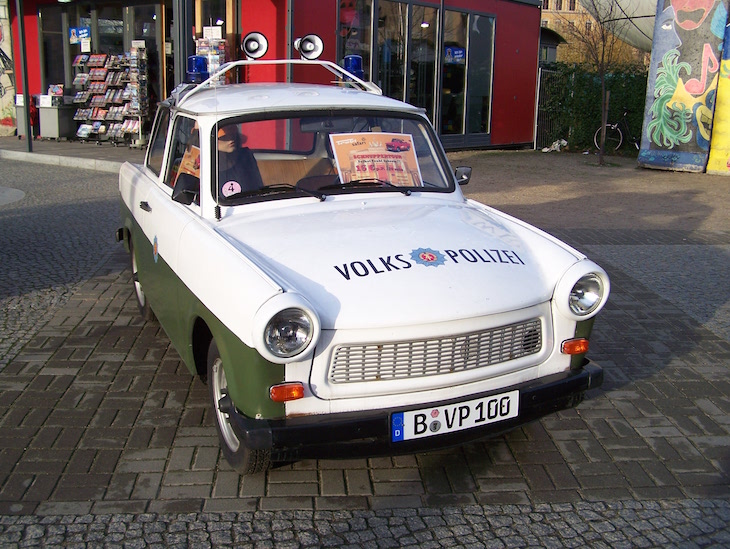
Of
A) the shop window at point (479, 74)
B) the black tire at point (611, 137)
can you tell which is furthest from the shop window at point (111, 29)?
the black tire at point (611, 137)

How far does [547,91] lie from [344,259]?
18333 mm

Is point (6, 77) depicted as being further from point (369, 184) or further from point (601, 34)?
point (369, 184)

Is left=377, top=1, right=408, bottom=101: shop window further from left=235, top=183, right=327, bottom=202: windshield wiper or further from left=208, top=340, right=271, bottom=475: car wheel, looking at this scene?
left=208, top=340, right=271, bottom=475: car wheel

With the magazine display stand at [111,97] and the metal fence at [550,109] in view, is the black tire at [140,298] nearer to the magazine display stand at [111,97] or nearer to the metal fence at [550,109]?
the magazine display stand at [111,97]

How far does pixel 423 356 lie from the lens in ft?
10.6

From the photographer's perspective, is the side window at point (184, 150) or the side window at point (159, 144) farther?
the side window at point (159, 144)

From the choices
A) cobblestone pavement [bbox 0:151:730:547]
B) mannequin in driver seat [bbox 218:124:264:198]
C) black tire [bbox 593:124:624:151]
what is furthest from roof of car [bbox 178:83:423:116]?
black tire [bbox 593:124:624:151]

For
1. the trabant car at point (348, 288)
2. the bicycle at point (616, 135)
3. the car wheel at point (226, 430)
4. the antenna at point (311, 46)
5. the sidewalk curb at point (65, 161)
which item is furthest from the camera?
the bicycle at point (616, 135)

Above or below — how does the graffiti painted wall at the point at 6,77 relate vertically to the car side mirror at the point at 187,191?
above

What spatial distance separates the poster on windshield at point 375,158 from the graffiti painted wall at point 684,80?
1247 cm

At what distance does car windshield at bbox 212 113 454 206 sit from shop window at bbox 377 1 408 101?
1184cm

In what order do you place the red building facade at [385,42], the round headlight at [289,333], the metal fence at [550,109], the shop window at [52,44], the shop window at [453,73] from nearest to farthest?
the round headlight at [289,333] → the red building facade at [385,42] → the shop window at [453,73] → the shop window at [52,44] → the metal fence at [550,109]

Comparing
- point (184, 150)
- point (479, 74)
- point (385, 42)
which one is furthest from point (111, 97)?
point (184, 150)

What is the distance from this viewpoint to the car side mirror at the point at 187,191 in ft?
13.8
